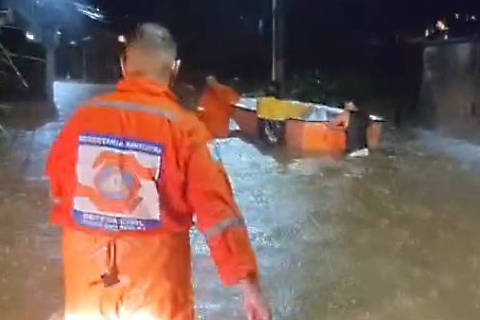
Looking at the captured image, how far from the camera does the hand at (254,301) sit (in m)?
2.74

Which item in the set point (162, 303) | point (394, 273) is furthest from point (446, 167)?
point (162, 303)

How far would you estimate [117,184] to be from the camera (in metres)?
2.76

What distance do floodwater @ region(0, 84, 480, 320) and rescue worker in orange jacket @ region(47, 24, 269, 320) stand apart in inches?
112

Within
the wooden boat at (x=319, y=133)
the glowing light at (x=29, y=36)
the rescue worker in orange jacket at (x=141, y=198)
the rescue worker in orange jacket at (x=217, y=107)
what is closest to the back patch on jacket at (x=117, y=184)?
the rescue worker in orange jacket at (x=141, y=198)

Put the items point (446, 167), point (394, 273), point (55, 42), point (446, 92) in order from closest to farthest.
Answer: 1. point (394, 273)
2. point (446, 167)
3. point (446, 92)
4. point (55, 42)

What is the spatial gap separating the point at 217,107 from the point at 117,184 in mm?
991

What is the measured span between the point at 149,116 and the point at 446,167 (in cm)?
1111

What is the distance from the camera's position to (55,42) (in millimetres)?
29828

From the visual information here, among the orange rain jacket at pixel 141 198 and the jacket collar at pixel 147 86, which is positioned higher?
the jacket collar at pixel 147 86

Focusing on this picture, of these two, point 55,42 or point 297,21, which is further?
point 297,21

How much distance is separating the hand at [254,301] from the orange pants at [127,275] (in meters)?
0.24

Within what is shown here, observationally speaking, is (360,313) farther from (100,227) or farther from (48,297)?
(100,227)

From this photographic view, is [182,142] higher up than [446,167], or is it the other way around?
[182,142]

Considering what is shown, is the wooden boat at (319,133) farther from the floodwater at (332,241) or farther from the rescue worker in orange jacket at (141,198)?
the rescue worker in orange jacket at (141,198)
